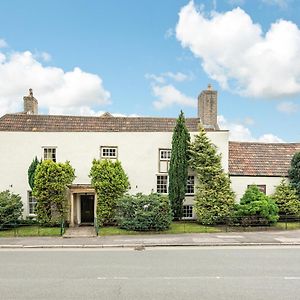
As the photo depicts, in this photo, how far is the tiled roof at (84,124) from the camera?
25.3 m

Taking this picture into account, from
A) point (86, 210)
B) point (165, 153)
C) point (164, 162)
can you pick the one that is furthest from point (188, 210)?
point (86, 210)

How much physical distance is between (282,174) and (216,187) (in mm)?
6472

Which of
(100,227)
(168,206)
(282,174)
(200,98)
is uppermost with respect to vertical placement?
(200,98)

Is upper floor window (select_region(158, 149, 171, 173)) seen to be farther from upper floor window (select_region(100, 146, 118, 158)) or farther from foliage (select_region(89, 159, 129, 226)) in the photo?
foliage (select_region(89, 159, 129, 226))

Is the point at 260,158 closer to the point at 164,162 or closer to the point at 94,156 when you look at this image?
the point at 164,162

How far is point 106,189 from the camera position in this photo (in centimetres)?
2158

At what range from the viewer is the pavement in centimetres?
1612

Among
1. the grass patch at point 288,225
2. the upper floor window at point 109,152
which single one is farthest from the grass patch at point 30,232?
the grass patch at point 288,225

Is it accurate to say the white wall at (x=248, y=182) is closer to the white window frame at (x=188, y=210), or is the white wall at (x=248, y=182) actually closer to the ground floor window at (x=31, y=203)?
the white window frame at (x=188, y=210)

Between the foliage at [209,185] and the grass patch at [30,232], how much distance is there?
10.1 meters
